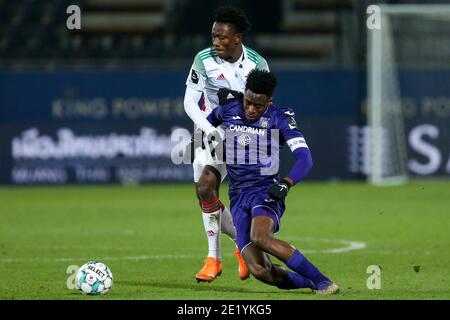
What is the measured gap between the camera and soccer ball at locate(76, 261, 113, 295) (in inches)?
327

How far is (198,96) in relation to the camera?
32.2 ft

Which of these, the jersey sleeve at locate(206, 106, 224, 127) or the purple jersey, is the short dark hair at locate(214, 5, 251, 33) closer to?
the jersey sleeve at locate(206, 106, 224, 127)

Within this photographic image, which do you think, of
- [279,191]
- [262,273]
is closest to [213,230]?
[262,273]

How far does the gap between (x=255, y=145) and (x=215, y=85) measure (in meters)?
1.25

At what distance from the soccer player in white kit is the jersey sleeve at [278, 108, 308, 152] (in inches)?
38.0

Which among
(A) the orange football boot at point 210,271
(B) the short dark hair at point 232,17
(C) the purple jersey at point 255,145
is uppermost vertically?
(B) the short dark hair at point 232,17

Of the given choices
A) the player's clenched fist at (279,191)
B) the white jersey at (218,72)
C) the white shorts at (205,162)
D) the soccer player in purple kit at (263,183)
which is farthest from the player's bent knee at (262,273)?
the white jersey at (218,72)

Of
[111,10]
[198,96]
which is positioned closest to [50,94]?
[111,10]

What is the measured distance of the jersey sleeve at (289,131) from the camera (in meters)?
8.53

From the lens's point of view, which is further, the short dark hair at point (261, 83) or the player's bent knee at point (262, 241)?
the short dark hair at point (261, 83)

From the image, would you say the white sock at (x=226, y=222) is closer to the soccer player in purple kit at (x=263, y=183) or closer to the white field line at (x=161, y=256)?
the soccer player in purple kit at (x=263, y=183)

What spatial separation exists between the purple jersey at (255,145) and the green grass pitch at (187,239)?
2.78ft

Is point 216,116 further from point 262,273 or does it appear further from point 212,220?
point 262,273

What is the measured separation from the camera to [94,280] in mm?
8305
